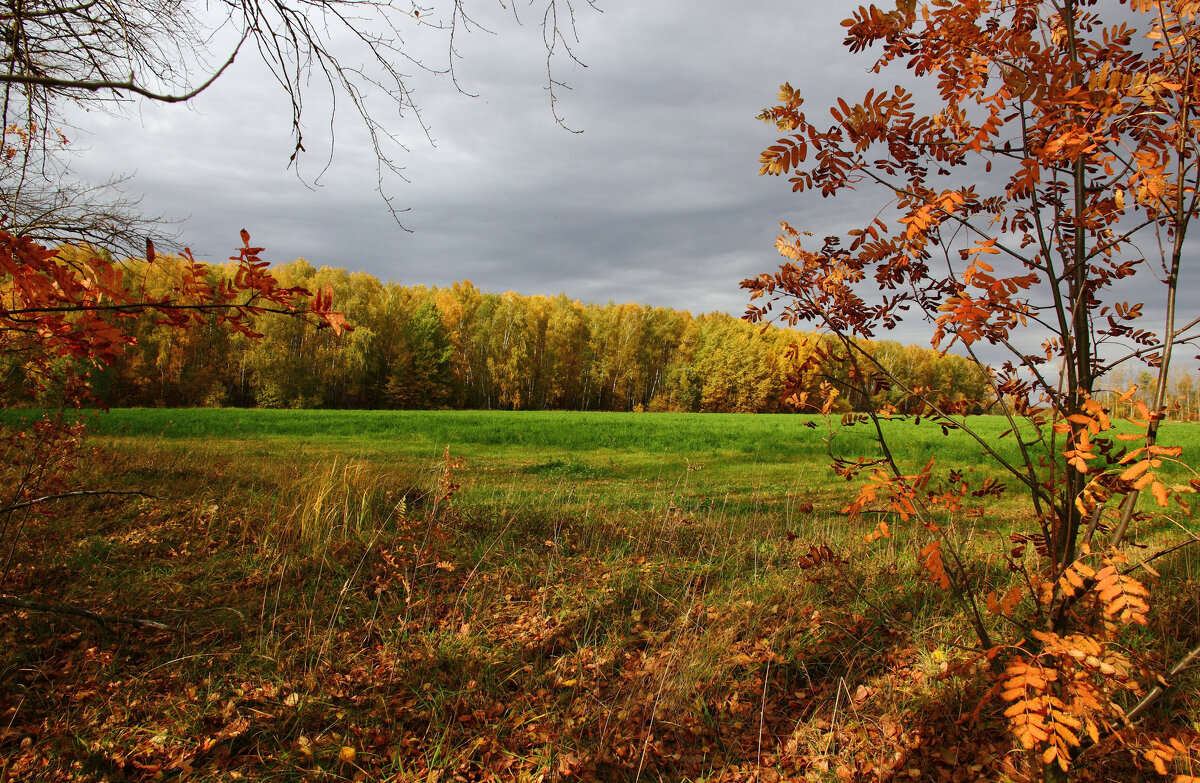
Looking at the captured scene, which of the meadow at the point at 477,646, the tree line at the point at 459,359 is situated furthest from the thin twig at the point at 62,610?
the tree line at the point at 459,359

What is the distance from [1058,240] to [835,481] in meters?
8.21

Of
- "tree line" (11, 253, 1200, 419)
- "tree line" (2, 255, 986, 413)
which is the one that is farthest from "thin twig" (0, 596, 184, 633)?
"tree line" (2, 255, 986, 413)

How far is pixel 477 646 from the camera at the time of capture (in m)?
3.21

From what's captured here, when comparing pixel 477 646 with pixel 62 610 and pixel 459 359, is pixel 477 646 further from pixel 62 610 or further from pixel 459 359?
pixel 459 359

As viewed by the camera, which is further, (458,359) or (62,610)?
(458,359)

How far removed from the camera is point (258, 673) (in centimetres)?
293

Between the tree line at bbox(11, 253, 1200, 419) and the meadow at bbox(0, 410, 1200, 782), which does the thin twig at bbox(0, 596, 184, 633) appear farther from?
the tree line at bbox(11, 253, 1200, 419)

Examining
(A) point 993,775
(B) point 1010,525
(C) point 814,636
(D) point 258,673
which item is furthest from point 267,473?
(B) point 1010,525

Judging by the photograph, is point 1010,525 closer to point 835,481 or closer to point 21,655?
point 835,481

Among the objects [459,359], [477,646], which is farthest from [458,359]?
[477,646]

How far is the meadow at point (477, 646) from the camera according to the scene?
8.18 ft

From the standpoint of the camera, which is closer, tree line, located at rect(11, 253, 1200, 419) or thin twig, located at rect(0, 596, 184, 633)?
thin twig, located at rect(0, 596, 184, 633)

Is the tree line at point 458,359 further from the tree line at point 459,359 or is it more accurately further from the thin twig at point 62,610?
the thin twig at point 62,610

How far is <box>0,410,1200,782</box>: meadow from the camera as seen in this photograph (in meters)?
2.49
